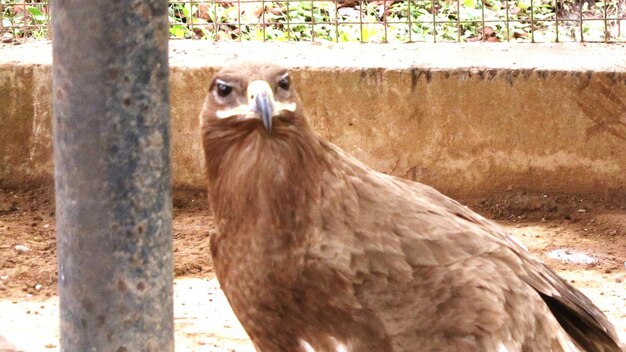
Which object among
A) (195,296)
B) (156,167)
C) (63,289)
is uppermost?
(156,167)

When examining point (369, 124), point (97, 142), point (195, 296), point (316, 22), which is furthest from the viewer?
point (316, 22)

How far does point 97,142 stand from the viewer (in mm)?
2094

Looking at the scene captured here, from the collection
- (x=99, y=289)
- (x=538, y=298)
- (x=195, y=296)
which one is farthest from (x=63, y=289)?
(x=195, y=296)

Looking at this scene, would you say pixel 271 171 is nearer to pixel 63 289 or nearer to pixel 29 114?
pixel 63 289

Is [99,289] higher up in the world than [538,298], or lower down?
higher up

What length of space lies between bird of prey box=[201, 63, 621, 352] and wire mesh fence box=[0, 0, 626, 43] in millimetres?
3426

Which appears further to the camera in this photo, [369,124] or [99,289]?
[369,124]

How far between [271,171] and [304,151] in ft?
0.39

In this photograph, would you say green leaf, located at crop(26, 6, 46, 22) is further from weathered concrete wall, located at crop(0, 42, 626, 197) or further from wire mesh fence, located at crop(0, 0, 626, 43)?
weathered concrete wall, located at crop(0, 42, 626, 197)

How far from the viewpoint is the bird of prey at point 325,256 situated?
3654 mm

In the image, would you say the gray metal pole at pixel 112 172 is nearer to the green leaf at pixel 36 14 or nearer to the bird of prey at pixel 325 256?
the bird of prey at pixel 325 256

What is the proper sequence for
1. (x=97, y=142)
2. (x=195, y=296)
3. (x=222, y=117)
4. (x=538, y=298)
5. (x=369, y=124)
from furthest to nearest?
(x=369, y=124) → (x=195, y=296) → (x=538, y=298) → (x=222, y=117) → (x=97, y=142)

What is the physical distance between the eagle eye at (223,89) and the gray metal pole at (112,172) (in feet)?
4.71

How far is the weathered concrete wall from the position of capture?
6.53 m
